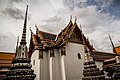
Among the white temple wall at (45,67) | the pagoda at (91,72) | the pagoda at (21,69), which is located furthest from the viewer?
the white temple wall at (45,67)

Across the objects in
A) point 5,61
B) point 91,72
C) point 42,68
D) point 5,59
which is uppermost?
point 5,59

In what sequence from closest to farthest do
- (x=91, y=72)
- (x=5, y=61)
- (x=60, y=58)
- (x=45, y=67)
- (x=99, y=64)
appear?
1. (x=91, y=72)
2. (x=45, y=67)
3. (x=60, y=58)
4. (x=99, y=64)
5. (x=5, y=61)

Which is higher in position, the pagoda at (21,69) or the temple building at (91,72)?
the pagoda at (21,69)

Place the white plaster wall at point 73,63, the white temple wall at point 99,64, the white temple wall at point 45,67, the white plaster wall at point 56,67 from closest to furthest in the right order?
1. the white plaster wall at point 73,63
2. the white plaster wall at point 56,67
3. the white temple wall at point 45,67
4. the white temple wall at point 99,64

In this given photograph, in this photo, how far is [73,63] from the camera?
43.7 ft

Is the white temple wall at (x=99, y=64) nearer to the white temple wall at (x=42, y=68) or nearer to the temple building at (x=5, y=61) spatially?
the white temple wall at (x=42, y=68)

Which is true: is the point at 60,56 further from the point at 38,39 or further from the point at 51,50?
the point at 38,39

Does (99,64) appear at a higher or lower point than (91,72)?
higher

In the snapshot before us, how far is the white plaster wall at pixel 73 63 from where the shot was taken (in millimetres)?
12695

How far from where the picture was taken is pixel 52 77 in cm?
1270

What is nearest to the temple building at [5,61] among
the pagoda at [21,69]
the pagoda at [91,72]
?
the pagoda at [91,72]

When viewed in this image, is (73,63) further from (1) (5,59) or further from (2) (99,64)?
(1) (5,59)

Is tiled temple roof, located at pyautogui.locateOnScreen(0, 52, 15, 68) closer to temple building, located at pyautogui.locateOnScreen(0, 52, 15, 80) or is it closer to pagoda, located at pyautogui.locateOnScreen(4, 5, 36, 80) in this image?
temple building, located at pyautogui.locateOnScreen(0, 52, 15, 80)

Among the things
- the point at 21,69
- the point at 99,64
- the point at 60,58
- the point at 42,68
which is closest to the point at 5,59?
the point at 42,68
